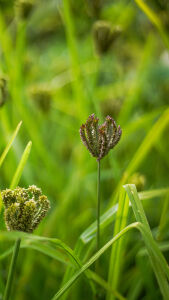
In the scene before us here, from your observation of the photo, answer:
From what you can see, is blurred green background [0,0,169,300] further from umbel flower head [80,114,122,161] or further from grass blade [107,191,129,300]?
umbel flower head [80,114,122,161]

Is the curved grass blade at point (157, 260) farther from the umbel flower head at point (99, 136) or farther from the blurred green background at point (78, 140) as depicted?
the blurred green background at point (78, 140)

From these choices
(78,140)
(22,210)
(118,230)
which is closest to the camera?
(22,210)

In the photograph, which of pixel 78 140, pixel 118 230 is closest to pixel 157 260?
pixel 118 230

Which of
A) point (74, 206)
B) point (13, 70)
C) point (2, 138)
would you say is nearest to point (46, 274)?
point (74, 206)

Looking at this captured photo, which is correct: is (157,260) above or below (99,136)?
below

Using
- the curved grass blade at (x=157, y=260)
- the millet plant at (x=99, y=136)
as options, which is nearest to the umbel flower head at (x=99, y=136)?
the millet plant at (x=99, y=136)

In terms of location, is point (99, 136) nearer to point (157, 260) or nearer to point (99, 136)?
point (99, 136)

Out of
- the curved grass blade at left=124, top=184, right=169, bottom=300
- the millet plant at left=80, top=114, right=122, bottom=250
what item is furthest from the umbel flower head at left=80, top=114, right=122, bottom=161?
the curved grass blade at left=124, top=184, right=169, bottom=300
